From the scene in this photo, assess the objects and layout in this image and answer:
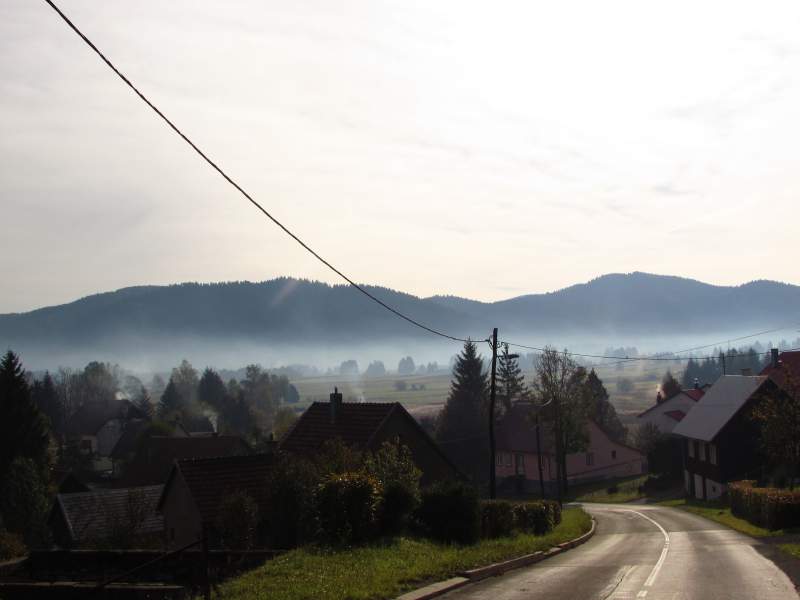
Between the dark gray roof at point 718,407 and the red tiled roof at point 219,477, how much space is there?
36.4m

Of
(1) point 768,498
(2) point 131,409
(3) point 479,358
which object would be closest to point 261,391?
(2) point 131,409

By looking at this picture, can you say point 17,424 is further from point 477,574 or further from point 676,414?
point 676,414

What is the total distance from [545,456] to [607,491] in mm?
8421

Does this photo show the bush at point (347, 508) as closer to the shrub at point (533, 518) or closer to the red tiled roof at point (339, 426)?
the shrub at point (533, 518)

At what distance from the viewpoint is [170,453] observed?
67250 mm

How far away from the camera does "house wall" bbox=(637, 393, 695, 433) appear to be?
338ft

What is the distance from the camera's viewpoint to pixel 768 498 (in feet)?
116

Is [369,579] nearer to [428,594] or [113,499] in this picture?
[428,594]

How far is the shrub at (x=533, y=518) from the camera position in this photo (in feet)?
100

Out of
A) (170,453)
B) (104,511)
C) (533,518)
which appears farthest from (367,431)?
(170,453)

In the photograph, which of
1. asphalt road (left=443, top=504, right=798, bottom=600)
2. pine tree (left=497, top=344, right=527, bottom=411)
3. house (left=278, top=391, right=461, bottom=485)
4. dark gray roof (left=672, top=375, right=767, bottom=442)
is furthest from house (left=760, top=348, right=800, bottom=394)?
pine tree (left=497, top=344, right=527, bottom=411)

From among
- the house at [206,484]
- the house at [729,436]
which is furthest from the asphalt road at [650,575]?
the house at [729,436]

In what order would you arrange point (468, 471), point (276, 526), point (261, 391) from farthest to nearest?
point (261, 391) → point (468, 471) → point (276, 526)

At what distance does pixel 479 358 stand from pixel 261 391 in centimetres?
8481
